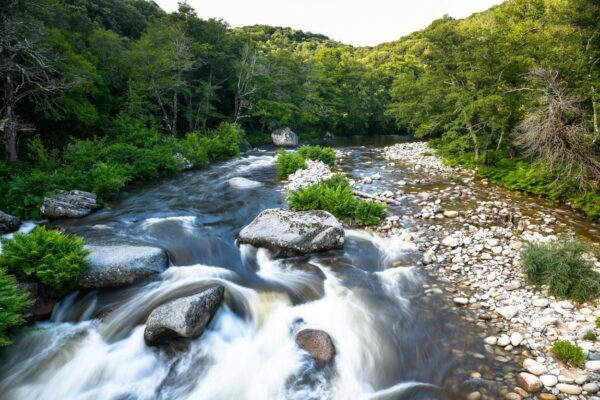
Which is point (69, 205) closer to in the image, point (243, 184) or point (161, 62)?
point (243, 184)

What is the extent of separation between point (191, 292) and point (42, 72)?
12.5 metres

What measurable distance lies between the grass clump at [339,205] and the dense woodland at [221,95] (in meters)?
5.36

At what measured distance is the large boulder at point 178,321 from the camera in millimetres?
5258

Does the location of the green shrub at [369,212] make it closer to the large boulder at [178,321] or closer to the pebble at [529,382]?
the pebble at [529,382]

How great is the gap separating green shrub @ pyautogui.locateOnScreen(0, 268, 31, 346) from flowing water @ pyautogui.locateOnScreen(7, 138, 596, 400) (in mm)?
609

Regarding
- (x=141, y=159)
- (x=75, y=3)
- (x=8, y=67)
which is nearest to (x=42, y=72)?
(x=8, y=67)

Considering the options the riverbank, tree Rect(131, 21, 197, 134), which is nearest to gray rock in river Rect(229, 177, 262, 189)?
the riverbank

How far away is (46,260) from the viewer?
6.08 metres

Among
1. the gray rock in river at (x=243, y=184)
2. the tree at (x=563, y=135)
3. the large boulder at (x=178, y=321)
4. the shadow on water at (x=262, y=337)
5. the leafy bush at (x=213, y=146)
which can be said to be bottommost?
the shadow on water at (x=262, y=337)

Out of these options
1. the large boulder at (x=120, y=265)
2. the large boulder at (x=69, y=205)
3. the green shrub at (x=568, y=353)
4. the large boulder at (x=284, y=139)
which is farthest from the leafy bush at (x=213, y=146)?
the green shrub at (x=568, y=353)

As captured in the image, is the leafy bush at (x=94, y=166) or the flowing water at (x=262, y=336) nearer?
the flowing water at (x=262, y=336)

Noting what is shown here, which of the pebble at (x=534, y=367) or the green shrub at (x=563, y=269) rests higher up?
the green shrub at (x=563, y=269)

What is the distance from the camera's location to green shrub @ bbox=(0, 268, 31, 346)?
15.7 feet

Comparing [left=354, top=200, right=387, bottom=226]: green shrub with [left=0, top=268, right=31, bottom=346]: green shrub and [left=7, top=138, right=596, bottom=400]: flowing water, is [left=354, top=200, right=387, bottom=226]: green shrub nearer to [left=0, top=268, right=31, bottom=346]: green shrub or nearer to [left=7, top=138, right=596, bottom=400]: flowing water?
[left=7, top=138, right=596, bottom=400]: flowing water
